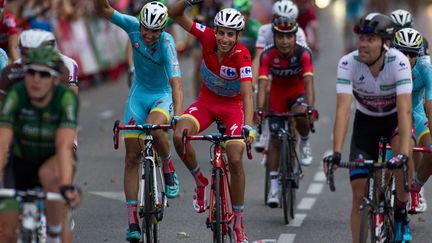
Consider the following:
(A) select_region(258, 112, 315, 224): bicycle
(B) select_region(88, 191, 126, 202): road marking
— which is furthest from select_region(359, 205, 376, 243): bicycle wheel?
(B) select_region(88, 191, 126, 202): road marking

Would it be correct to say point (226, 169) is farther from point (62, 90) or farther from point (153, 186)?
point (62, 90)

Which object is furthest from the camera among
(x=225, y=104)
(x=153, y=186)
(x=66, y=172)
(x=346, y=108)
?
(x=225, y=104)

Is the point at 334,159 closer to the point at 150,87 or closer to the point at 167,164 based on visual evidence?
the point at 167,164

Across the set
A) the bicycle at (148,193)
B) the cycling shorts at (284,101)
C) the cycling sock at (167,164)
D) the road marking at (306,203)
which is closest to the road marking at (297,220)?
the road marking at (306,203)

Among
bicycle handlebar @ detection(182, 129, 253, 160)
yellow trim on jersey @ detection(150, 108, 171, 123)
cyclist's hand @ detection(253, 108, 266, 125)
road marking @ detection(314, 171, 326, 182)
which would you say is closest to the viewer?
bicycle handlebar @ detection(182, 129, 253, 160)

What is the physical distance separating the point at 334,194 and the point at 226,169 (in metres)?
4.09

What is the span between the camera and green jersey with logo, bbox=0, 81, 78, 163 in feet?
27.9

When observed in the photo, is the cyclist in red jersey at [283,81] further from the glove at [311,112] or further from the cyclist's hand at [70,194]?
the cyclist's hand at [70,194]

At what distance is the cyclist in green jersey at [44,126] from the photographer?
8.44 m

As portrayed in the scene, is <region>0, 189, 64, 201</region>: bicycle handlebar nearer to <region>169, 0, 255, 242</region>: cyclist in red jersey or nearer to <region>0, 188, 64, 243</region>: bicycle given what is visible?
<region>0, 188, 64, 243</region>: bicycle

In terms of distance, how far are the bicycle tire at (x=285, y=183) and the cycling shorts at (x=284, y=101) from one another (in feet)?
3.11

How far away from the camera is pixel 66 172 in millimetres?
8359

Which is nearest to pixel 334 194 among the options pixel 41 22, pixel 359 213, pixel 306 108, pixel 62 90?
pixel 306 108

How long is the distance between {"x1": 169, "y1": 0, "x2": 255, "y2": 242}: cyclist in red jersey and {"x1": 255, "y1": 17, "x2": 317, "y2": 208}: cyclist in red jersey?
4.85 feet
